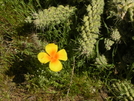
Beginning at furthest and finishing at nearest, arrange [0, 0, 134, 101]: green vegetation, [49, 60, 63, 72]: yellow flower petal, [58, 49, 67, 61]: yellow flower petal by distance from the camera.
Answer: [0, 0, 134, 101]: green vegetation
[58, 49, 67, 61]: yellow flower petal
[49, 60, 63, 72]: yellow flower petal

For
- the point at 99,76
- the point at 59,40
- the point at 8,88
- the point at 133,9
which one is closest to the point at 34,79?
the point at 8,88

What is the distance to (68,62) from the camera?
2.84 m

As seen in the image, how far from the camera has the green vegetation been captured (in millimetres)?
2670

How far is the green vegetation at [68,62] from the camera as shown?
105 inches

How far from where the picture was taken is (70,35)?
2963 mm

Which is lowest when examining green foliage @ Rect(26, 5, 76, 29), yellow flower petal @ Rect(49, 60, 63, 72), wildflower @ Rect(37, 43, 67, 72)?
yellow flower petal @ Rect(49, 60, 63, 72)

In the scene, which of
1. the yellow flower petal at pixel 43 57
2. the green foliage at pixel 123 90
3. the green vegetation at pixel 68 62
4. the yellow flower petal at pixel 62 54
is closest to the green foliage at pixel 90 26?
Answer: the green vegetation at pixel 68 62

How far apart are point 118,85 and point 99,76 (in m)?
0.29

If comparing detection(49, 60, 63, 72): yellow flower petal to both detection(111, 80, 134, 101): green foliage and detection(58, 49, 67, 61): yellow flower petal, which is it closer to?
detection(58, 49, 67, 61): yellow flower petal

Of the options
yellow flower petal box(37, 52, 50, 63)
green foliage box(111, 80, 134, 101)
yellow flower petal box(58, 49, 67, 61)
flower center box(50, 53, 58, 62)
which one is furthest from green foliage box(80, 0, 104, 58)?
green foliage box(111, 80, 134, 101)

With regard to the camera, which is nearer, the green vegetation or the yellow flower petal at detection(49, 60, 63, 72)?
the yellow flower petal at detection(49, 60, 63, 72)

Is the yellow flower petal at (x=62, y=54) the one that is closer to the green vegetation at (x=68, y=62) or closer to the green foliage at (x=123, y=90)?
the green vegetation at (x=68, y=62)

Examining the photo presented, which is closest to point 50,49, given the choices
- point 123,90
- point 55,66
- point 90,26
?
point 55,66


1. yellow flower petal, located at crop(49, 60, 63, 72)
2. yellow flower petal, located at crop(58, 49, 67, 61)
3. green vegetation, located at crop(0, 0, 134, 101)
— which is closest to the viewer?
yellow flower petal, located at crop(49, 60, 63, 72)
